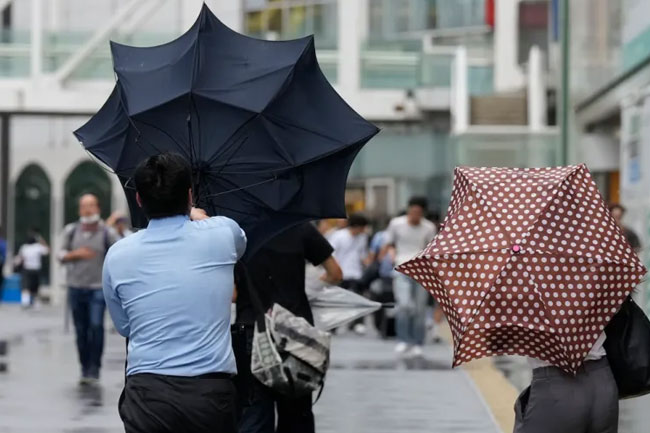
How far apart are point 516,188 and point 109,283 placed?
58.3 inches

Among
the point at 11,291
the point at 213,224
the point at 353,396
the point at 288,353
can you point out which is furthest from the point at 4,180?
the point at 213,224

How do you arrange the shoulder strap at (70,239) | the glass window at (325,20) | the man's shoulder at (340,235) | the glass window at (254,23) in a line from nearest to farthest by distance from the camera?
the shoulder strap at (70,239), the man's shoulder at (340,235), the glass window at (325,20), the glass window at (254,23)

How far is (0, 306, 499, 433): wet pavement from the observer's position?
11.3 meters

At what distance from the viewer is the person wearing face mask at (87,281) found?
1435 cm

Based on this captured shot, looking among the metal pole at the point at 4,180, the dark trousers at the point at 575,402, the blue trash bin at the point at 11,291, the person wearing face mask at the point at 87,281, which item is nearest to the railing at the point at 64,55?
the blue trash bin at the point at 11,291

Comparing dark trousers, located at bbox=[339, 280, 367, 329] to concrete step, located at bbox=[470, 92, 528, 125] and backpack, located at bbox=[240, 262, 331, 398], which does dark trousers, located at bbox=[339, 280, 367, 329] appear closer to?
concrete step, located at bbox=[470, 92, 528, 125]

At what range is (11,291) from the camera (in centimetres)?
3922

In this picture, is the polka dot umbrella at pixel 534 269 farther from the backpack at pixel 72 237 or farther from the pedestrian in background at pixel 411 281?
the pedestrian in background at pixel 411 281

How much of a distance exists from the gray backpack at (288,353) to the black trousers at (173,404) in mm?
2000

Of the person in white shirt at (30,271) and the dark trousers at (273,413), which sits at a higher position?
the dark trousers at (273,413)

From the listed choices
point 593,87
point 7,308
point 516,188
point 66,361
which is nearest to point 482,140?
point 593,87

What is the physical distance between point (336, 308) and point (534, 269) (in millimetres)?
2832

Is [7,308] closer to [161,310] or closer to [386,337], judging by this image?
[386,337]

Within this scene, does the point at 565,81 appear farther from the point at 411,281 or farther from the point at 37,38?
the point at 37,38
